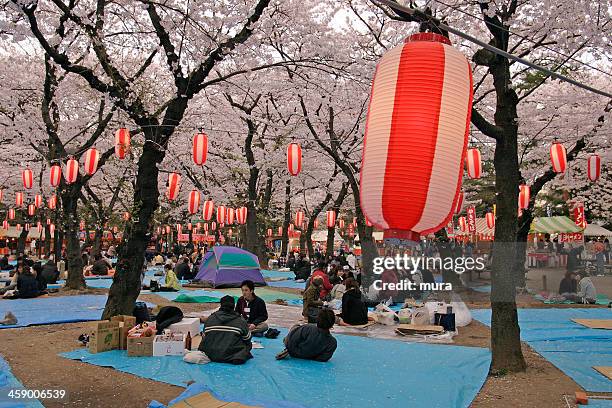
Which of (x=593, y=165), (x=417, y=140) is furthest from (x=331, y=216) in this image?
(x=417, y=140)

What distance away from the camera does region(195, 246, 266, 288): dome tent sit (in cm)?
2022

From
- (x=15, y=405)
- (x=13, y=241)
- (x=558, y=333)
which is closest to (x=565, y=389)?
(x=558, y=333)

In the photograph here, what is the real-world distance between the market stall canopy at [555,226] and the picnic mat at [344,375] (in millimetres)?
20503

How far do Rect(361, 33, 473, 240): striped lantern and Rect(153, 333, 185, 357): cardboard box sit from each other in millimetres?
4890

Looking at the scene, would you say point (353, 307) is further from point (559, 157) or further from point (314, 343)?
point (559, 157)

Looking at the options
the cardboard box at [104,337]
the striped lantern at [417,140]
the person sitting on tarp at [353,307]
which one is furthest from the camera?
the person sitting on tarp at [353,307]

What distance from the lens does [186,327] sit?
30.5 feet

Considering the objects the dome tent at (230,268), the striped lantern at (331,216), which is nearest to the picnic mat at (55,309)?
the dome tent at (230,268)

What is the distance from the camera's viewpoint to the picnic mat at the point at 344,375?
21.7 feet

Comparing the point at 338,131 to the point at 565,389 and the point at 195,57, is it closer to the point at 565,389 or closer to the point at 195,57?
the point at 195,57

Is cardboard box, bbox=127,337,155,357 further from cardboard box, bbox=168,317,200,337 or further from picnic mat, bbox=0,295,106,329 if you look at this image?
picnic mat, bbox=0,295,106,329

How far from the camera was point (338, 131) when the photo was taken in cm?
2302

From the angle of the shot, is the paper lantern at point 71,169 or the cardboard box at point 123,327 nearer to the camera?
the cardboard box at point 123,327

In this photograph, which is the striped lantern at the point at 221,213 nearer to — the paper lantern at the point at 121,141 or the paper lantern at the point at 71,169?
the paper lantern at the point at 71,169
